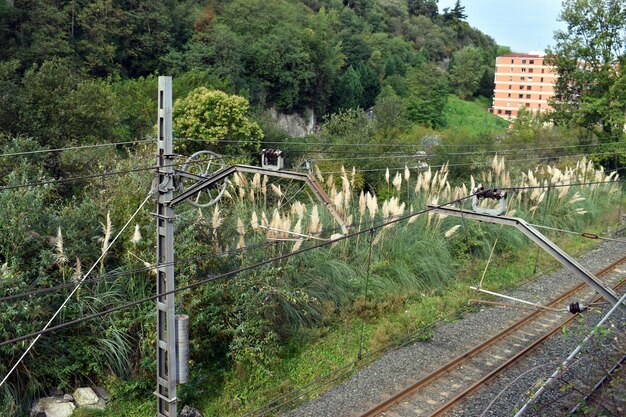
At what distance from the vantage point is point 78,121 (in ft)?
49.6

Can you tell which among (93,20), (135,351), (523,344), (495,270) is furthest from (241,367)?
(93,20)

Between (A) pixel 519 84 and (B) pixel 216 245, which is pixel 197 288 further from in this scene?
(A) pixel 519 84

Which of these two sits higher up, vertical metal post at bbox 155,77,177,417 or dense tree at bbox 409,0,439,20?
dense tree at bbox 409,0,439,20

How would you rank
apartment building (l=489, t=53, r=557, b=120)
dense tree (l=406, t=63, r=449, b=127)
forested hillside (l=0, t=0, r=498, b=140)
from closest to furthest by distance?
forested hillside (l=0, t=0, r=498, b=140) → dense tree (l=406, t=63, r=449, b=127) → apartment building (l=489, t=53, r=557, b=120)

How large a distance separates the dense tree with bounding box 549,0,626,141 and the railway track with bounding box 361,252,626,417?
582 inches

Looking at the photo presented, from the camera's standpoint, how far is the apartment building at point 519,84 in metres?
64.1

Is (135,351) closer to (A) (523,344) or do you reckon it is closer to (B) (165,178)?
(B) (165,178)

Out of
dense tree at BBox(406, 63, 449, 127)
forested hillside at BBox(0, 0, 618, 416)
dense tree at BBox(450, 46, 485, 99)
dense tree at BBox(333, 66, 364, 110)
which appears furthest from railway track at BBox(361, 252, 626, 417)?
dense tree at BBox(450, 46, 485, 99)

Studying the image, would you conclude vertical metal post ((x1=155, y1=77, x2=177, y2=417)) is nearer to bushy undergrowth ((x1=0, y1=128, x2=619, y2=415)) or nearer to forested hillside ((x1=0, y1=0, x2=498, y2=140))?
bushy undergrowth ((x1=0, y1=128, x2=619, y2=415))

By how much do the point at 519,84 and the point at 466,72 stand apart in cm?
581

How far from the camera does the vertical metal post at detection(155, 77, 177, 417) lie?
6.37m

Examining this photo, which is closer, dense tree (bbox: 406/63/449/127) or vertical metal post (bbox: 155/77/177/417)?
vertical metal post (bbox: 155/77/177/417)

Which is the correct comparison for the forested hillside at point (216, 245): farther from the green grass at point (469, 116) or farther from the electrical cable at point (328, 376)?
the green grass at point (469, 116)

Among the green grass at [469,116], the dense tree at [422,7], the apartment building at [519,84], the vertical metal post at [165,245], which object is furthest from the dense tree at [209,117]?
the dense tree at [422,7]
